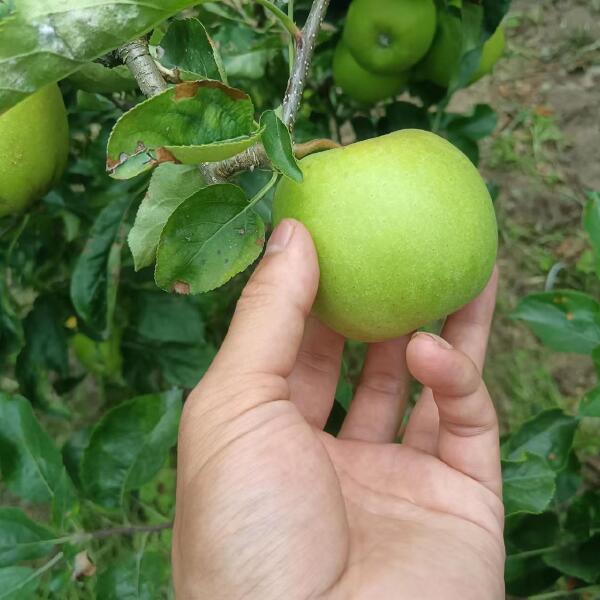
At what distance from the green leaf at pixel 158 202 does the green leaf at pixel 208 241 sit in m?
0.06

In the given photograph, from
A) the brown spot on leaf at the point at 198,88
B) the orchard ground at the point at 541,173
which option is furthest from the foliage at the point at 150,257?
A: the orchard ground at the point at 541,173

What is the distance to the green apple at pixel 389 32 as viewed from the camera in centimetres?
121

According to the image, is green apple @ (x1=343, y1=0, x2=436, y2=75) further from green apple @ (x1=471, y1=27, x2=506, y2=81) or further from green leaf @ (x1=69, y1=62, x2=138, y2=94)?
green leaf @ (x1=69, y1=62, x2=138, y2=94)

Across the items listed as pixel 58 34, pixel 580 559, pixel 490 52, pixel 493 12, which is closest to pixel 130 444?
pixel 58 34

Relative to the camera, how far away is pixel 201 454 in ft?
2.76

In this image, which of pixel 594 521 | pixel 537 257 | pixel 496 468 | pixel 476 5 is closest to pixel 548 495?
pixel 496 468

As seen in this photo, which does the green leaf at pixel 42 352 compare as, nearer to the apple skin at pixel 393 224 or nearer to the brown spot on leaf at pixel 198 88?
the apple skin at pixel 393 224

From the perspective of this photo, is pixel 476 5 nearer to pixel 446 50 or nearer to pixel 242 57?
pixel 446 50

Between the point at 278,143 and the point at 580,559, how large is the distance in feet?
3.23

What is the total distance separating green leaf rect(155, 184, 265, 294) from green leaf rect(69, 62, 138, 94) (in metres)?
0.29

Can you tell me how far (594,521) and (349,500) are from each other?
0.54 meters

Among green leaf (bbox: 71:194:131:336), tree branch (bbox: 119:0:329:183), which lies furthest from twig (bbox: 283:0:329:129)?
green leaf (bbox: 71:194:131:336)

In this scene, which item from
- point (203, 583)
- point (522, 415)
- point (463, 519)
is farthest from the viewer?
point (522, 415)

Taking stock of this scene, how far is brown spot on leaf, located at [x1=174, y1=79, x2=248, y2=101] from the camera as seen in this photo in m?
0.69
